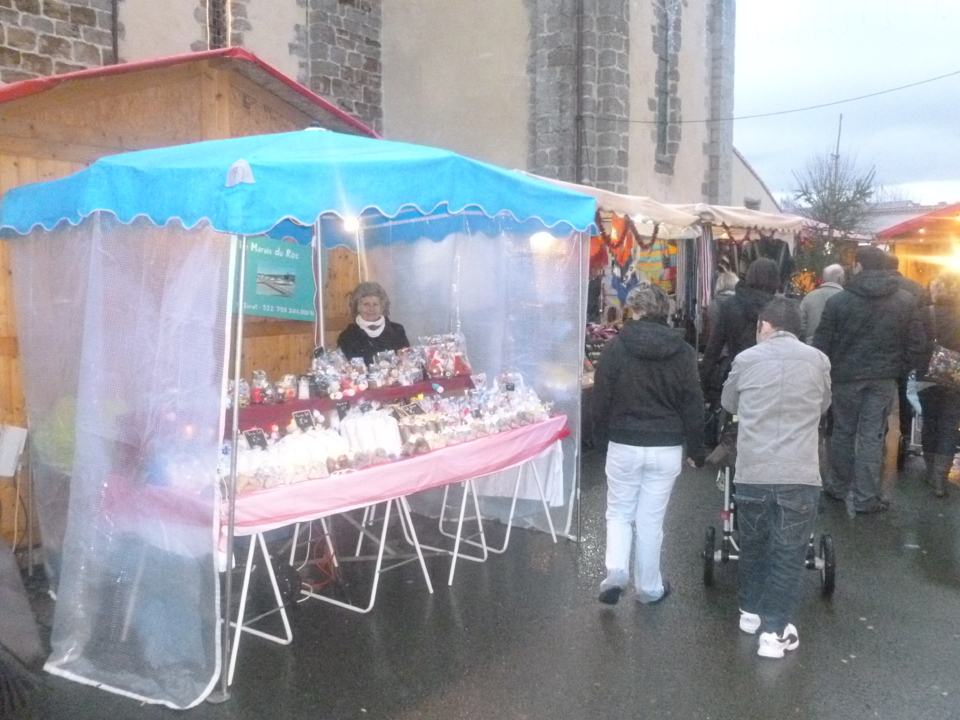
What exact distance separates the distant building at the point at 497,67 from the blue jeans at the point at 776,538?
25.3ft

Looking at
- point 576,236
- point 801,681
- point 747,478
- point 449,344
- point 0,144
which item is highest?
point 0,144

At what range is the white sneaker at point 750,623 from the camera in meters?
3.92

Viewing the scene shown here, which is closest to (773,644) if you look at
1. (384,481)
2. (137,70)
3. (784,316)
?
(784,316)

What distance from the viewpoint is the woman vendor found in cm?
538

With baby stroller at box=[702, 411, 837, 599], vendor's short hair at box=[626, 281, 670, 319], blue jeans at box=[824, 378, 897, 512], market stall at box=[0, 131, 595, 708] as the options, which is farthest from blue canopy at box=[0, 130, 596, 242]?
blue jeans at box=[824, 378, 897, 512]

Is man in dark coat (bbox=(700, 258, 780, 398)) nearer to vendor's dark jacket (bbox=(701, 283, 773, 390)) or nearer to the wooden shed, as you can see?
vendor's dark jacket (bbox=(701, 283, 773, 390))

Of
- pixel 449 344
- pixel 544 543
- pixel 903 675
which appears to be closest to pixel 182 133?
pixel 449 344

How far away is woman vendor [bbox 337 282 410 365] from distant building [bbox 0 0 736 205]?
544 centimetres

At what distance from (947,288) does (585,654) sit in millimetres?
4249

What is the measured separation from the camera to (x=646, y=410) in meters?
3.93

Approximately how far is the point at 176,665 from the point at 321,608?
1.01 meters

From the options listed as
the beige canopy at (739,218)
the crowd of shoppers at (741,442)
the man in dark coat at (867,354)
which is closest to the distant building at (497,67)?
the beige canopy at (739,218)

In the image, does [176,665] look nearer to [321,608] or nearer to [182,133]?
[321,608]

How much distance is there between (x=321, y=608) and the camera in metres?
4.20
